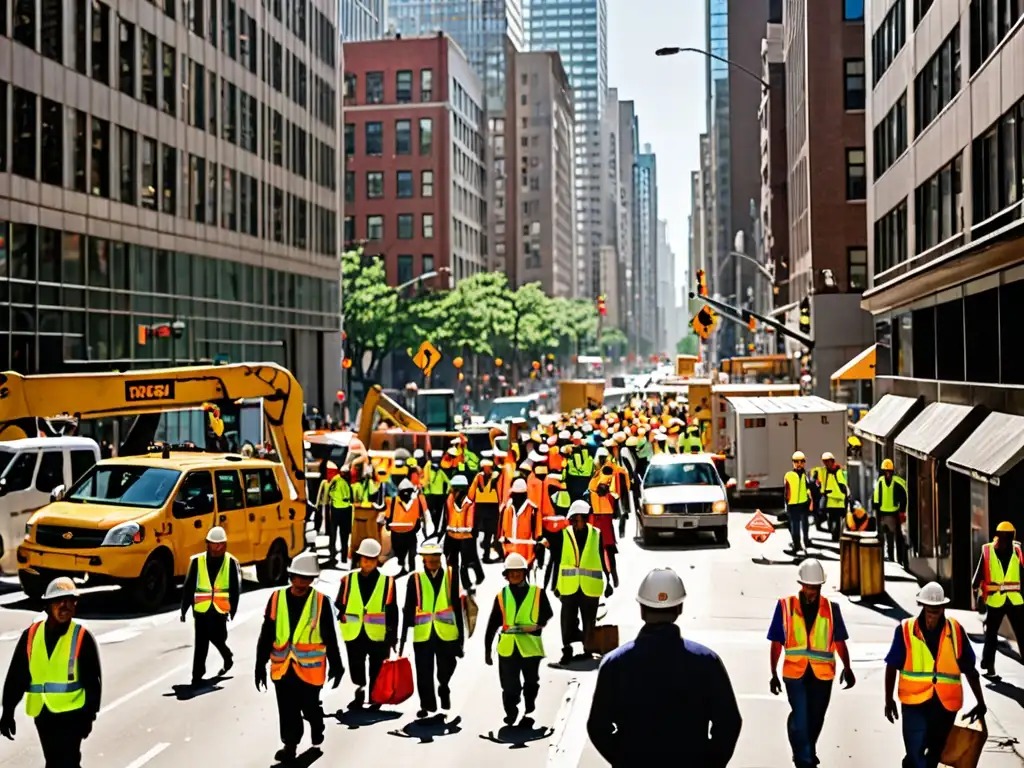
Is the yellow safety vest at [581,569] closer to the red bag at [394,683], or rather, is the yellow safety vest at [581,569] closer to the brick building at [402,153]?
the red bag at [394,683]

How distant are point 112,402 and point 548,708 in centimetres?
1009

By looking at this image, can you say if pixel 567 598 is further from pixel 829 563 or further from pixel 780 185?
pixel 780 185

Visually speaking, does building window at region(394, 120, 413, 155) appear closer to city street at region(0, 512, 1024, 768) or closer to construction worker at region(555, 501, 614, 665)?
city street at region(0, 512, 1024, 768)

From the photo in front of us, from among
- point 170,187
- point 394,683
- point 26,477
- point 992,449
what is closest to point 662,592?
point 394,683

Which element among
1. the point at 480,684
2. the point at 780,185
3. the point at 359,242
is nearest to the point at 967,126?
the point at 480,684

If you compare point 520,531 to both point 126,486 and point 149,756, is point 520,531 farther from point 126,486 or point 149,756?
point 149,756

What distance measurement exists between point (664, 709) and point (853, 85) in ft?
176

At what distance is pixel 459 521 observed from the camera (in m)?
20.7

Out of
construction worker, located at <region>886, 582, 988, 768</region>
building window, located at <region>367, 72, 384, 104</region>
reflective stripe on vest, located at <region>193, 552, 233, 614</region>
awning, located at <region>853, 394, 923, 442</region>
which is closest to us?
construction worker, located at <region>886, 582, 988, 768</region>

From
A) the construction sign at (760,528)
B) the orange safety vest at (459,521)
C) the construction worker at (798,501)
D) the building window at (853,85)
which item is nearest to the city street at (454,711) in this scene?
the orange safety vest at (459,521)

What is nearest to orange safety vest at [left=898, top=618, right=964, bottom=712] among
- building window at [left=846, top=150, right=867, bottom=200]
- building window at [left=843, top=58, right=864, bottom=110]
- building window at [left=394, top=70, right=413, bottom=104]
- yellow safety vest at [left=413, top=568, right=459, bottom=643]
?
yellow safety vest at [left=413, top=568, right=459, bottom=643]

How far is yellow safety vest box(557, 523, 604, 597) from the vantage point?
617 inches

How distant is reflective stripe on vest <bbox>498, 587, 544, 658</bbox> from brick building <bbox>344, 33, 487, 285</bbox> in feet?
303

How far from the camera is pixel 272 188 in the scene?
5900cm
